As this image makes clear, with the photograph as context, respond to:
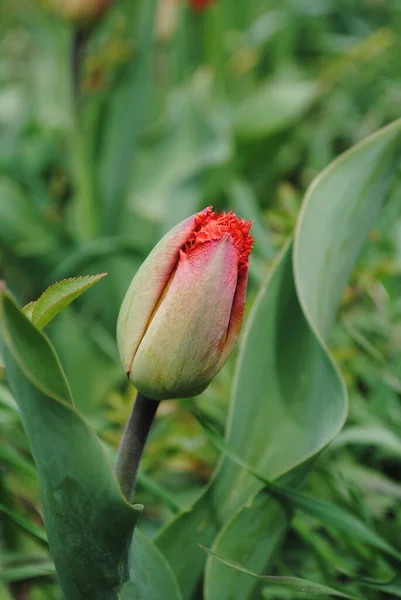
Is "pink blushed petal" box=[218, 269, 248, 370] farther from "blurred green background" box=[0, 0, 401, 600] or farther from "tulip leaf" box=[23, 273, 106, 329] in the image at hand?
"blurred green background" box=[0, 0, 401, 600]

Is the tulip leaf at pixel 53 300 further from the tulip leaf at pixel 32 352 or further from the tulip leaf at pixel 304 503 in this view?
the tulip leaf at pixel 304 503

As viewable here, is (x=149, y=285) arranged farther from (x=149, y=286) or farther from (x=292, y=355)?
(x=292, y=355)

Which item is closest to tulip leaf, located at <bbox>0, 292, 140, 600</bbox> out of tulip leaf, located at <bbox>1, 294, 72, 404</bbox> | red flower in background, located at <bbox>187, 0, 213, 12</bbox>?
tulip leaf, located at <bbox>1, 294, 72, 404</bbox>

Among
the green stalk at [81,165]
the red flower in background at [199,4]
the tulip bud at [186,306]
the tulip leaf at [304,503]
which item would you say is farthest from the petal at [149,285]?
the red flower in background at [199,4]

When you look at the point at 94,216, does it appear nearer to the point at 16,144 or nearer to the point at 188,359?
the point at 16,144

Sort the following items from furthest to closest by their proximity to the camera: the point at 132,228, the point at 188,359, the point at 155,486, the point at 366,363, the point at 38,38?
the point at 38,38
the point at 132,228
the point at 366,363
the point at 155,486
the point at 188,359

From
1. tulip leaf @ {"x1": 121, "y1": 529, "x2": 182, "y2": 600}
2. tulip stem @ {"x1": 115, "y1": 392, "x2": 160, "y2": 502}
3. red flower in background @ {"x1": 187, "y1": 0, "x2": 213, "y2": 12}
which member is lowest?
tulip leaf @ {"x1": 121, "y1": 529, "x2": 182, "y2": 600}

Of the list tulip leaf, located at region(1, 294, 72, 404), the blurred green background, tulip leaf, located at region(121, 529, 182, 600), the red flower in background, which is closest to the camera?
tulip leaf, located at region(1, 294, 72, 404)

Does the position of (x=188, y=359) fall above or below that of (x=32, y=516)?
above

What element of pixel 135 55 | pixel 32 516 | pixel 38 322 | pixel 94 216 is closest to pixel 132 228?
pixel 94 216
